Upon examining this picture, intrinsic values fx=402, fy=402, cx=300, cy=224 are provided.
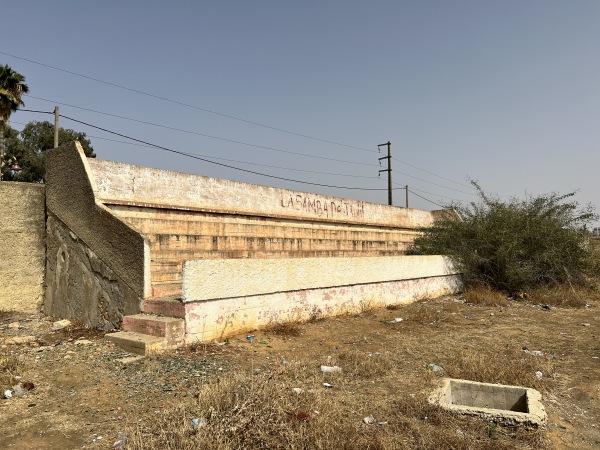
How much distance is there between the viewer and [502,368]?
14.6 ft

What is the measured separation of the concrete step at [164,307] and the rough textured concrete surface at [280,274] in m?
0.17

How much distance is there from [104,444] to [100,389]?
1206mm

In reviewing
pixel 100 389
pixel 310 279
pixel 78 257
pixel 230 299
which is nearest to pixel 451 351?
pixel 310 279

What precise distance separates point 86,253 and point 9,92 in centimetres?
1362

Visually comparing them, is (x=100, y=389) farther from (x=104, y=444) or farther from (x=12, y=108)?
(x=12, y=108)

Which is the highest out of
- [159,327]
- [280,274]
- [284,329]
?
[280,274]

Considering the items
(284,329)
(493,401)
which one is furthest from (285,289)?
(493,401)

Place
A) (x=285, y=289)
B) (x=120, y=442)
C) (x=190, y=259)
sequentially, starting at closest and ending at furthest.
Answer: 1. (x=120, y=442)
2. (x=285, y=289)
3. (x=190, y=259)

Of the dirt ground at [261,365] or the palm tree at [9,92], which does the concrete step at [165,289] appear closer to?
the dirt ground at [261,365]

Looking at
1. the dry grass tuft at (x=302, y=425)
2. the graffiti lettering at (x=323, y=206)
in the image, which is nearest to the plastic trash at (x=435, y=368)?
the dry grass tuft at (x=302, y=425)

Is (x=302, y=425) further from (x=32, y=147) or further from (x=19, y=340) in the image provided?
(x=32, y=147)

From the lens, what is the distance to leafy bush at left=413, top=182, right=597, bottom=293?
11.7m

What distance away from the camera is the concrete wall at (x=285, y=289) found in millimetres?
5566

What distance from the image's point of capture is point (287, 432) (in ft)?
9.30
